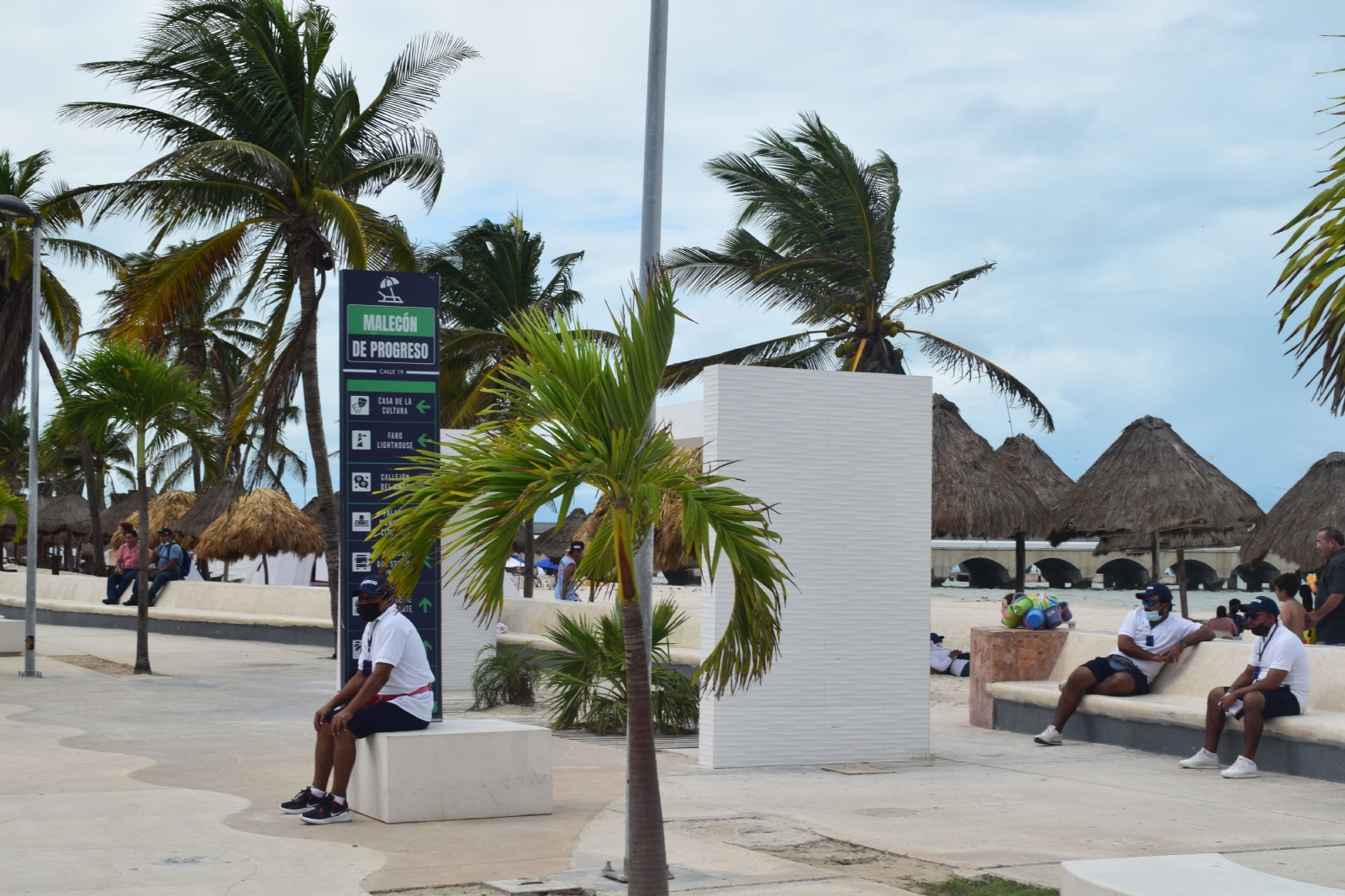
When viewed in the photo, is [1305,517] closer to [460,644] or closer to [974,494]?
[974,494]

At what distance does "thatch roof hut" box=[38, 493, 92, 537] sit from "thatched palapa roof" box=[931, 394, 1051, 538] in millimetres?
39870

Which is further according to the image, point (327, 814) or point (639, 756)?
point (327, 814)

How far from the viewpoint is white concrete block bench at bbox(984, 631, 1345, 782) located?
1055 centimetres

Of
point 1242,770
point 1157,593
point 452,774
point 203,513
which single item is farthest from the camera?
point 203,513

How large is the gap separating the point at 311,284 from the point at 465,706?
8.55 meters

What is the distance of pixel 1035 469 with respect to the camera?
1093 inches

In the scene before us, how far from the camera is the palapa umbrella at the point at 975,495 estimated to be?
24109 millimetres

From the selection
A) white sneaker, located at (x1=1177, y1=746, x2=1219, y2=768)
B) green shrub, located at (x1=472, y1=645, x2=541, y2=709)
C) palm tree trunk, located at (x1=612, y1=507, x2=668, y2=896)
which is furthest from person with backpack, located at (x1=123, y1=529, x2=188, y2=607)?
palm tree trunk, located at (x1=612, y1=507, x2=668, y2=896)

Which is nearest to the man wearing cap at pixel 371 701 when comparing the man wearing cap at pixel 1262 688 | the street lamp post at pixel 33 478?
the man wearing cap at pixel 1262 688

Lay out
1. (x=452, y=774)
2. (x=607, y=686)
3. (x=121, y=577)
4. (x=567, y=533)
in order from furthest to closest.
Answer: (x=567, y=533), (x=121, y=577), (x=607, y=686), (x=452, y=774)

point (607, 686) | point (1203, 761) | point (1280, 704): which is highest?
point (1280, 704)

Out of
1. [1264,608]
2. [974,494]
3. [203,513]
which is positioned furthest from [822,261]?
[203,513]

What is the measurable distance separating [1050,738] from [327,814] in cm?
688

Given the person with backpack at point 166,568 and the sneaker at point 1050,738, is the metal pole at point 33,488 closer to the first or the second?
the person with backpack at point 166,568
